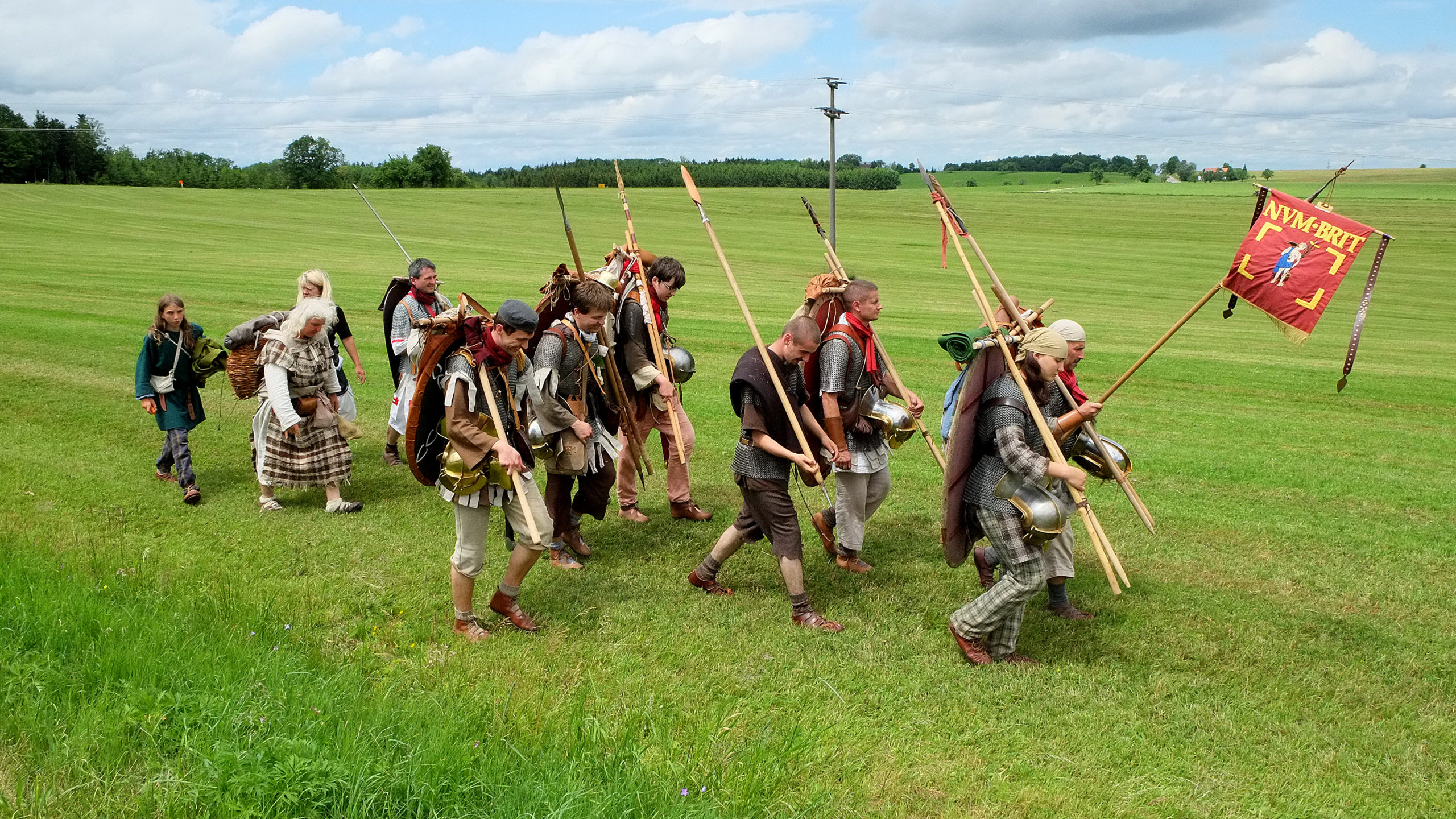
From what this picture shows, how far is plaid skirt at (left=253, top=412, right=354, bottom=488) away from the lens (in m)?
9.05

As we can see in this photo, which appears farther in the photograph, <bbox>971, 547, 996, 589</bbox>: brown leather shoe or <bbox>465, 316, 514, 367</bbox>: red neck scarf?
<bbox>971, 547, 996, 589</bbox>: brown leather shoe

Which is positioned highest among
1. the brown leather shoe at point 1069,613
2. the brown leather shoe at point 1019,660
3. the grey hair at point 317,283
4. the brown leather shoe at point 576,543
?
the grey hair at point 317,283

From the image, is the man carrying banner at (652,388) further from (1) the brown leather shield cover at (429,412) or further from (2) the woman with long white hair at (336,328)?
(2) the woman with long white hair at (336,328)

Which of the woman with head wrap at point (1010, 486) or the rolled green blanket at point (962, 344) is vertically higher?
the rolled green blanket at point (962, 344)

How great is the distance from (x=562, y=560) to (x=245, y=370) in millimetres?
3508

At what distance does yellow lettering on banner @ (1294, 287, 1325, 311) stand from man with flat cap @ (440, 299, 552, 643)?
5165mm

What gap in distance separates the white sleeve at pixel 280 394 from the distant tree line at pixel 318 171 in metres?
79.5

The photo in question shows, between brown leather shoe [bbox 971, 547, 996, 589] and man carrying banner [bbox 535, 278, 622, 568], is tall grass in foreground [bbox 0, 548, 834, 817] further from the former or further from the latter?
brown leather shoe [bbox 971, 547, 996, 589]

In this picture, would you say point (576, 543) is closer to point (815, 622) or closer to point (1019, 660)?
point (815, 622)

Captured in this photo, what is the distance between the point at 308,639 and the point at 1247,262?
674 centimetres

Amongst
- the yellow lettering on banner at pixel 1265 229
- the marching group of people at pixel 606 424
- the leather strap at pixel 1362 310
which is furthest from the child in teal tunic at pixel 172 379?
the leather strap at pixel 1362 310

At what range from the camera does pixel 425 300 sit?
32.9 ft

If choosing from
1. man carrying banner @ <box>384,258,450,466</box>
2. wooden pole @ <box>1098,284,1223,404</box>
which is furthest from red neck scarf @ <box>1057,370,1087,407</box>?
man carrying banner @ <box>384,258,450,466</box>

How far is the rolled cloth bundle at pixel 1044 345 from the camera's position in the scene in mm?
6207
